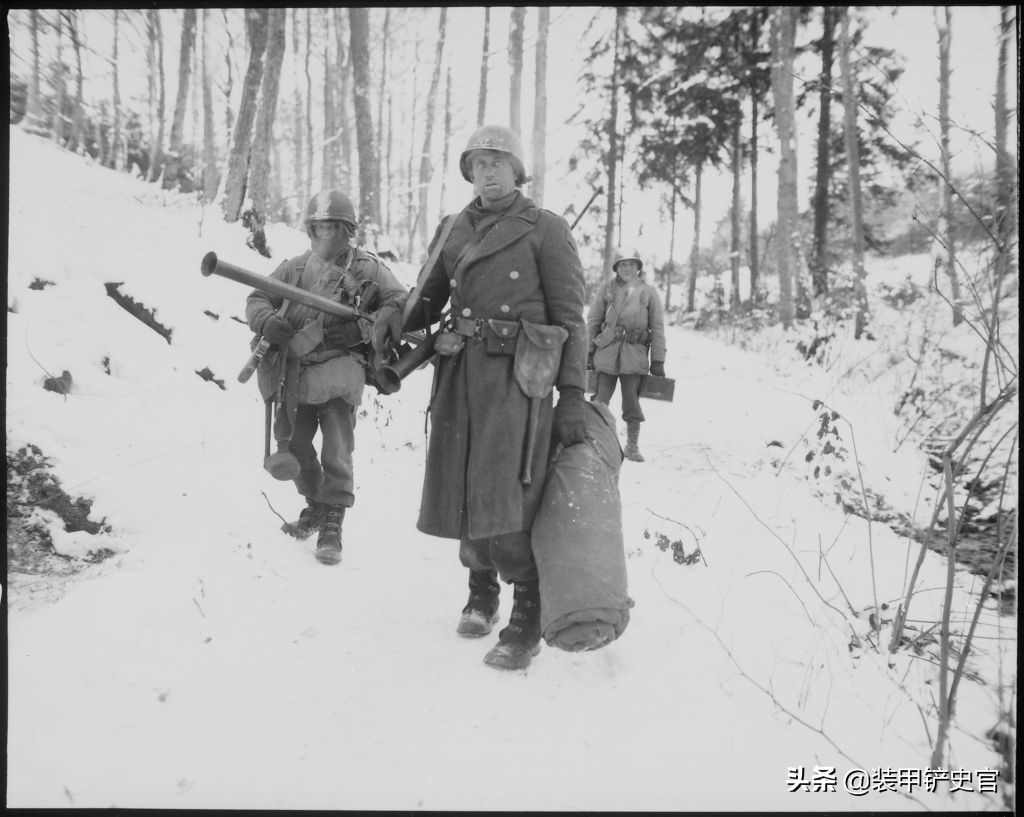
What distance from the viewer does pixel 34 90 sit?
298cm

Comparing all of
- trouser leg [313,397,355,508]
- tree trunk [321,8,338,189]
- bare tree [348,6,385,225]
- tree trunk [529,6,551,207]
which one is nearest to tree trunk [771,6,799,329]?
tree trunk [529,6,551,207]

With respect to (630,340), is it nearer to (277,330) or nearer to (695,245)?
(277,330)

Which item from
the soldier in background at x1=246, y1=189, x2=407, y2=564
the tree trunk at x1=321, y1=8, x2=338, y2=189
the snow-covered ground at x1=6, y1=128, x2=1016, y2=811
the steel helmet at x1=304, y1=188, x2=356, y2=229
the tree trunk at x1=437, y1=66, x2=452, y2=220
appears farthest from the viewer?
the tree trunk at x1=437, y1=66, x2=452, y2=220

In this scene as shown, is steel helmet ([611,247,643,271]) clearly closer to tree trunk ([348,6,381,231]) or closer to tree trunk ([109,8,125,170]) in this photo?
tree trunk ([109,8,125,170])

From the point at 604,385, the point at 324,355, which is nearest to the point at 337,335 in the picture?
the point at 324,355

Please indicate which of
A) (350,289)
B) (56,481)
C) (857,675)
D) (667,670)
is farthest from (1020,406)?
(56,481)

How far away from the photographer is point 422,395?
7699 mm

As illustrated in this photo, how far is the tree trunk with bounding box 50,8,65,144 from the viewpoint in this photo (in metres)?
2.58

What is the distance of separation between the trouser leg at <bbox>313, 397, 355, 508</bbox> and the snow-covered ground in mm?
353

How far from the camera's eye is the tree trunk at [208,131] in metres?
9.26

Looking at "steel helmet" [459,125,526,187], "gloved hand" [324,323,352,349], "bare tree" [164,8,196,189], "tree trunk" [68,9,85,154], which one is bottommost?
"gloved hand" [324,323,352,349]

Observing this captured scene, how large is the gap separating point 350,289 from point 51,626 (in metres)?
2.02

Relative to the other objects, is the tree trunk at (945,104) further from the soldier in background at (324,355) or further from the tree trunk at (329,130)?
the tree trunk at (329,130)

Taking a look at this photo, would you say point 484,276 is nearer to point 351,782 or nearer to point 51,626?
point 351,782
